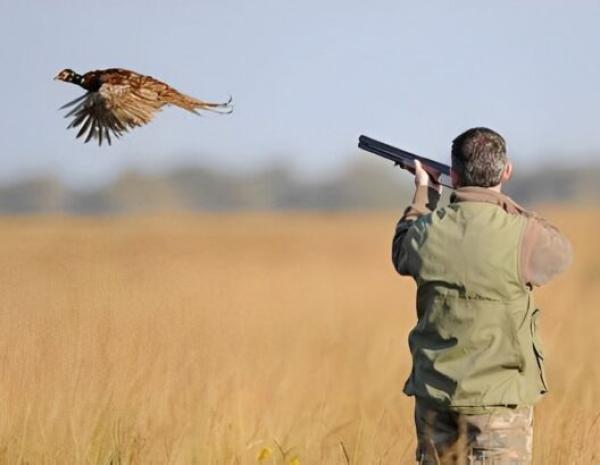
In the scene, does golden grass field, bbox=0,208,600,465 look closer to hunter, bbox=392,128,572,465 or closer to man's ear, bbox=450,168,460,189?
hunter, bbox=392,128,572,465

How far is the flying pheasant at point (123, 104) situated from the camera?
5.02 metres

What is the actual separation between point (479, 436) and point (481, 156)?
881mm

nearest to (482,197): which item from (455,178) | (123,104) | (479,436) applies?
(455,178)

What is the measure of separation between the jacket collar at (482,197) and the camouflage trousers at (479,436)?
0.64m

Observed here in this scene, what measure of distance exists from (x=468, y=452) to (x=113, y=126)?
195cm

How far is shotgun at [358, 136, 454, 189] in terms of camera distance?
4.27 m

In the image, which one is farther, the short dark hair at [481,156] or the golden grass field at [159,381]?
the golden grass field at [159,381]

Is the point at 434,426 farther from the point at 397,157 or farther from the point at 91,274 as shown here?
the point at 91,274

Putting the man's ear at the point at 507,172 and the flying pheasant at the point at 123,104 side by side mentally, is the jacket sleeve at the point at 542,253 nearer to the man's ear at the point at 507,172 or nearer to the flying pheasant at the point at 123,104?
the man's ear at the point at 507,172

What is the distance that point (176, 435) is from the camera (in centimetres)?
534

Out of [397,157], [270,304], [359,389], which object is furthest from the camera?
[270,304]

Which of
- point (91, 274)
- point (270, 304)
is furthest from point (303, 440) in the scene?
point (270, 304)

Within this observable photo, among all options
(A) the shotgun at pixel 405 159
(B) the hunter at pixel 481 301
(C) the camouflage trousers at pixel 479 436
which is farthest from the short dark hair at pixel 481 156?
(C) the camouflage trousers at pixel 479 436

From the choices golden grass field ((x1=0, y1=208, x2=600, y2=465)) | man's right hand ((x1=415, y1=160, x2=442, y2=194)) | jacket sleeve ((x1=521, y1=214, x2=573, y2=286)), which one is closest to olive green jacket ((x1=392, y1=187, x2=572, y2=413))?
jacket sleeve ((x1=521, y1=214, x2=573, y2=286))
